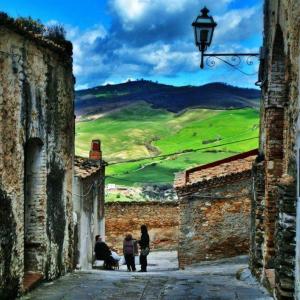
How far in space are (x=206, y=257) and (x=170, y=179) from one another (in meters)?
19.9

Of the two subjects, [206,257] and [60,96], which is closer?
[60,96]

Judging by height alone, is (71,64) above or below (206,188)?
above

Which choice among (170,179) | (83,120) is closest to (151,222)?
(170,179)

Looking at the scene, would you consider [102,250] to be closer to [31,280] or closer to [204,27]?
[31,280]

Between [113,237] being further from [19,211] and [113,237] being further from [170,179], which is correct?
[19,211]

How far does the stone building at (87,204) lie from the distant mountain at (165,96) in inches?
1452

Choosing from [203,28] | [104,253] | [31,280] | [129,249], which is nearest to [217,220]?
[129,249]

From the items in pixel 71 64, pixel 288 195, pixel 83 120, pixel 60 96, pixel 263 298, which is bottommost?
pixel 263 298

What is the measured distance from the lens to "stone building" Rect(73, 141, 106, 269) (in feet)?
59.9

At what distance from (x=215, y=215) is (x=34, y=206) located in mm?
7556

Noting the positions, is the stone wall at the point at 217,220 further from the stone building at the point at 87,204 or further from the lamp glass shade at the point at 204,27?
the lamp glass shade at the point at 204,27

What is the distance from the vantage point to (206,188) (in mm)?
18984

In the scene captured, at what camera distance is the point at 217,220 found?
1908 cm

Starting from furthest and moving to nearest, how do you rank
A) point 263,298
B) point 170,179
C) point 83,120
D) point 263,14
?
point 83,120 < point 170,179 < point 263,14 < point 263,298
